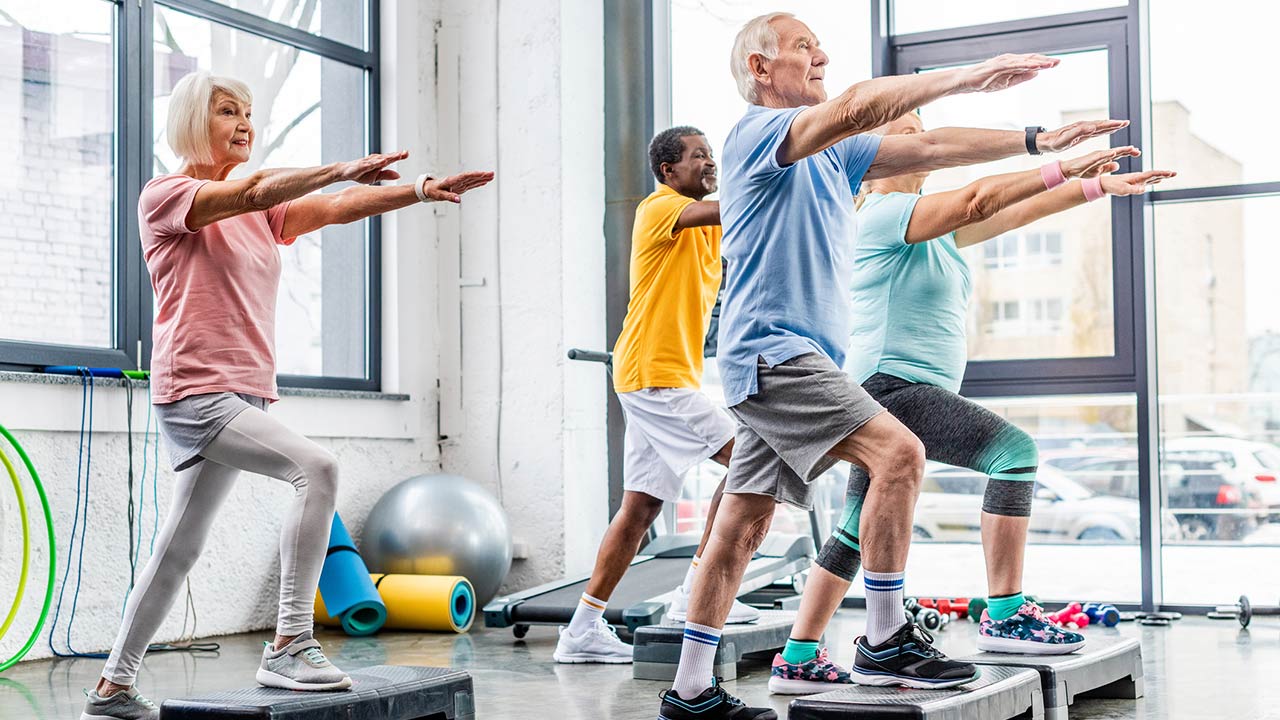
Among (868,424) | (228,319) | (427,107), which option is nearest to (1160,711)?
(868,424)

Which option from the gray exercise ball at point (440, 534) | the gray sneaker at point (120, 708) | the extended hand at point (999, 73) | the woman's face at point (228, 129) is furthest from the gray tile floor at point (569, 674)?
the extended hand at point (999, 73)

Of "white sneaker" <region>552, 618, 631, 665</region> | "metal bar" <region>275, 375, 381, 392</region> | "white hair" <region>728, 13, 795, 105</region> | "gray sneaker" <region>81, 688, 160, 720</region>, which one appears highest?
"white hair" <region>728, 13, 795, 105</region>

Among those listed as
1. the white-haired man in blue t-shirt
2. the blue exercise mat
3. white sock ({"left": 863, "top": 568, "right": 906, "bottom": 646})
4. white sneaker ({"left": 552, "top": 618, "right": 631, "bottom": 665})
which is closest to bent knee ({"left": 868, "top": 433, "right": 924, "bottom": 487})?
the white-haired man in blue t-shirt

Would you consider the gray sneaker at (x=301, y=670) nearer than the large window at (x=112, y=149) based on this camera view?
Yes

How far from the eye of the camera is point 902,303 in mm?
3213

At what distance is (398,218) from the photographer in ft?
19.9

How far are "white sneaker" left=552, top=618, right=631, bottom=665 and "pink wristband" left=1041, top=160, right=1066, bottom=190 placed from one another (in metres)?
2.03

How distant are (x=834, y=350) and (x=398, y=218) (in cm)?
365

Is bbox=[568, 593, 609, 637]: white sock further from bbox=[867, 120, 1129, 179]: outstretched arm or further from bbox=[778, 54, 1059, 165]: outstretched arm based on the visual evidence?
bbox=[778, 54, 1059, 165]: outstretched arm

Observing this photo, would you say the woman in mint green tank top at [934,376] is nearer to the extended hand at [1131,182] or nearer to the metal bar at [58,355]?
the extended hand at [1131,182]

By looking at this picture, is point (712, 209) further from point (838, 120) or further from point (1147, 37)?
point (1147, 37)

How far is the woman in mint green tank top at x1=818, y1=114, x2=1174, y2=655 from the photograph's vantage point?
10.3ft

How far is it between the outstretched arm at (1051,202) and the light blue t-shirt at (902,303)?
0.30 ft

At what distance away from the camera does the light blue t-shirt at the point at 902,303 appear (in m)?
3.18
